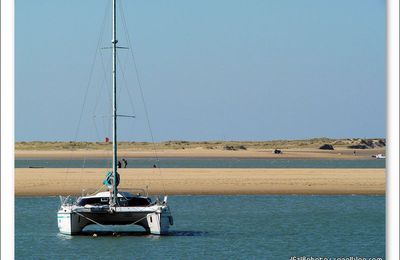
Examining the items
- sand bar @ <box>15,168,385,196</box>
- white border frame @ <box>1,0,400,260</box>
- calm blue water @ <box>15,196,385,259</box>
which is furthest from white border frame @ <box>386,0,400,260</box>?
sand bar @ <box>15,168,385,196</box>

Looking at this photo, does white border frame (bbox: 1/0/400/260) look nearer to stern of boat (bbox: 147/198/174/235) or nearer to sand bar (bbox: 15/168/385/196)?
stern of boat (bbox: 147/198/174/235)

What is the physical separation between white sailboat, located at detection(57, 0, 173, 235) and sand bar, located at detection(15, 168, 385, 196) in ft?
50.7

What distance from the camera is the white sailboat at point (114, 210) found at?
23984 mm

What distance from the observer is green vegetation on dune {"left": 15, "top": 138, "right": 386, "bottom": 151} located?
137875mm

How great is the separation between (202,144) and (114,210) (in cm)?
12928

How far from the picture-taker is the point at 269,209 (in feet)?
117

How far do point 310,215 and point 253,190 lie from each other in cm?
995

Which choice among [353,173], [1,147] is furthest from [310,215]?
[1,147]

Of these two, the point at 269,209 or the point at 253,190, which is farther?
the point at 253,190

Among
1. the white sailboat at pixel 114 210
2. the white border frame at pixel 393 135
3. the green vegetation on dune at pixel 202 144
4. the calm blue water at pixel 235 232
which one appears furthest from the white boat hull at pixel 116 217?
the green vegetation on dune at pixel 202 144

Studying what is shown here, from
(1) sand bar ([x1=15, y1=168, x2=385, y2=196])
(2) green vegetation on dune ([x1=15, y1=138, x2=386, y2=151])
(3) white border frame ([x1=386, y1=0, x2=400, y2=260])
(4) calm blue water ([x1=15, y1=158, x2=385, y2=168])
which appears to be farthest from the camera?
(2) green vegetation on dune ([x1=15, y1=138, x2=386, y2=151])

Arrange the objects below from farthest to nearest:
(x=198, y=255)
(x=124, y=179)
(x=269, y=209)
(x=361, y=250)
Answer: (x=124, y=179) < (x=269, y=209) < (x=361, y=250) < (x=198, y=255)

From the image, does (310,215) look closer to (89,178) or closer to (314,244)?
(314,244)

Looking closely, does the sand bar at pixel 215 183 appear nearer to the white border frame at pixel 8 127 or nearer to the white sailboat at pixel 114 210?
the white sailboat at pixel 114 210
